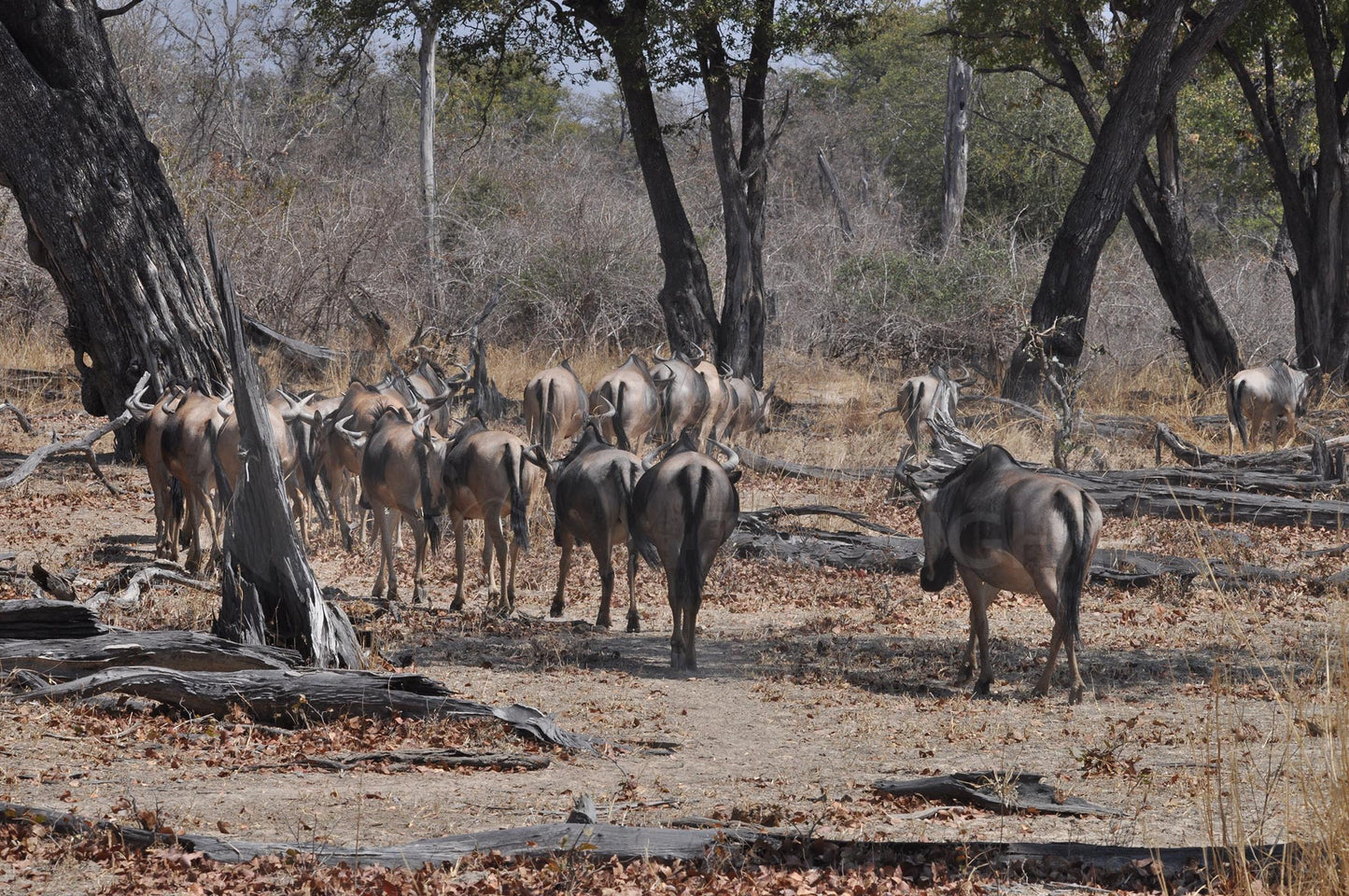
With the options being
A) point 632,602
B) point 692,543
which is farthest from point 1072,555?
point 632,602

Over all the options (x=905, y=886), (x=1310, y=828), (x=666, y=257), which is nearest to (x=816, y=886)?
(x=905, y=886)

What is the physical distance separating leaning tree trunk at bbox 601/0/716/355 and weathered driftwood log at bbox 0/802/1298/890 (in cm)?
1463

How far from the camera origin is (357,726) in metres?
6.84

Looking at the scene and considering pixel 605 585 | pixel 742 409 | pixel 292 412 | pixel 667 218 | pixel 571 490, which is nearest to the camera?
pixel 571 490

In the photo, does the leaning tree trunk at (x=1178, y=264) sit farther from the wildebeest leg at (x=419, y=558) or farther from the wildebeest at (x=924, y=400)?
the wildebeest leg at (x=419, y=558)

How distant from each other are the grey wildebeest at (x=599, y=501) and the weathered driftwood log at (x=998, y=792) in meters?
4.10

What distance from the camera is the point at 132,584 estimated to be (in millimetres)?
9242

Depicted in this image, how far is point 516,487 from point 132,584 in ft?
8.89

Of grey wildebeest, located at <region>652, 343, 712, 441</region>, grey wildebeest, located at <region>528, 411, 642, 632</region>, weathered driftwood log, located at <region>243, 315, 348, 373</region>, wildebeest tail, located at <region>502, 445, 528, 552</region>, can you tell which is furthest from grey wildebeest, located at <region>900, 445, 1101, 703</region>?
weathered driftwood log, located at <region>243, 315, 348, 373</region>

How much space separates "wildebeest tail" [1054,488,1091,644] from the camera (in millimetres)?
7871

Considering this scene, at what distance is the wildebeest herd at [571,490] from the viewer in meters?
8.17

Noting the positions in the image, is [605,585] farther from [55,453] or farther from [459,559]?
[55,453]

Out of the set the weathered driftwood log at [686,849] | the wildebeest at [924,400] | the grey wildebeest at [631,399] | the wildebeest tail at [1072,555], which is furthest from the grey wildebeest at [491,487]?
the wildebeest at [924,400]

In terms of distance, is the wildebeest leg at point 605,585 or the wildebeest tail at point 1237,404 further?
the wildebeest tail at point 1237,404
